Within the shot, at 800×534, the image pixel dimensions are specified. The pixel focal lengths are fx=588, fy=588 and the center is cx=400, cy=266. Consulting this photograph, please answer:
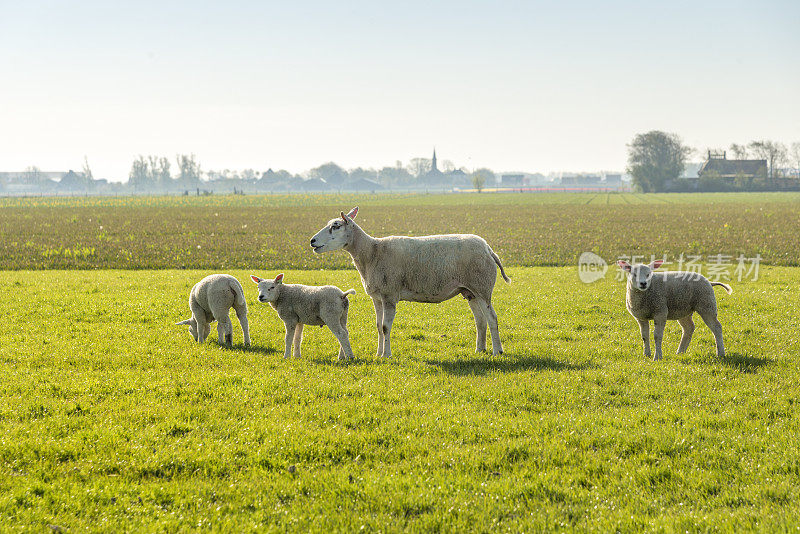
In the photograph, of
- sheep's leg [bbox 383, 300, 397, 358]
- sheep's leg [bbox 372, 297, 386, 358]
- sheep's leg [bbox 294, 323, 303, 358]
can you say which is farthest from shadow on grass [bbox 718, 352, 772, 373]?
sheep's leg [bbox 294, 323, 303, 358]

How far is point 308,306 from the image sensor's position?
1166 cm

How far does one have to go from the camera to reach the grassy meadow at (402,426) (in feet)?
19.6

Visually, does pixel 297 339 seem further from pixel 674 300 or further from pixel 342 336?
pixel 674 300

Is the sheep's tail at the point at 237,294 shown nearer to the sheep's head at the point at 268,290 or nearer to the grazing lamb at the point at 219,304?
the grazing lamb at the point at 219,304

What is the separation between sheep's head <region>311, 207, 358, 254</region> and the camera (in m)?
11.9

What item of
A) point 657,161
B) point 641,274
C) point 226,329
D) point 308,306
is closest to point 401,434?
point 308,306

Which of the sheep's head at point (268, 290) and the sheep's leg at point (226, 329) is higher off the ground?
the sheep's head at point (268, 290)

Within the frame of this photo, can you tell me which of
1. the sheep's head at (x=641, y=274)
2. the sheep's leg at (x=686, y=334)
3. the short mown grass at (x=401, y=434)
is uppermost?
the sheep's head at (x=641, y=274)

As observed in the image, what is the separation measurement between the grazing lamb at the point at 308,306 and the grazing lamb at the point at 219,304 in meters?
1.02

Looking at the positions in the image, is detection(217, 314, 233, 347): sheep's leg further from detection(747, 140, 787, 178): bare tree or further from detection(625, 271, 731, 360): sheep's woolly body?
detection(747, 140, 787, 178): bare tree

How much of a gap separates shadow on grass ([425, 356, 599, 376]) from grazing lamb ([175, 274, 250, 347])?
168 inches

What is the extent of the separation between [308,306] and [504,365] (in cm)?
398

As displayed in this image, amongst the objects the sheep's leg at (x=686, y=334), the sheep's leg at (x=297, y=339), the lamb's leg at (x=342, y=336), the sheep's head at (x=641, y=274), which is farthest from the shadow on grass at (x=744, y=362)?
the sheep's leg at (x=297, y=339)

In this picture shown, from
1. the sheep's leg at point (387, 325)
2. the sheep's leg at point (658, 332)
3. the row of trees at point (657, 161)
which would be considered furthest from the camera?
the row of trees at point (657, 161)
